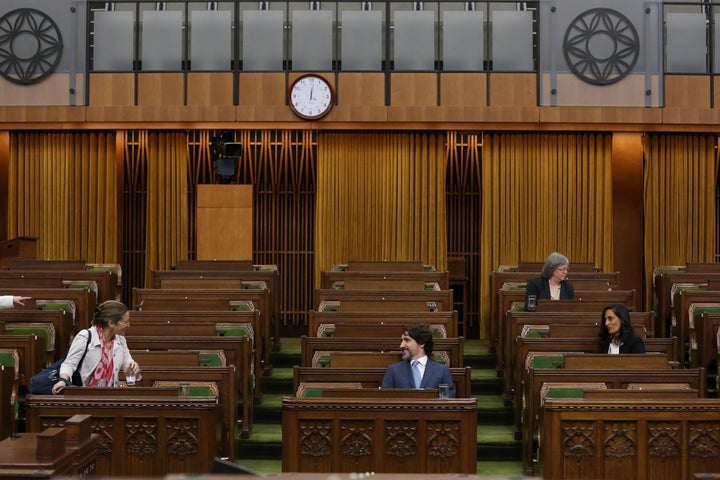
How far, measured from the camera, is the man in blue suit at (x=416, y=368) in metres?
6.62

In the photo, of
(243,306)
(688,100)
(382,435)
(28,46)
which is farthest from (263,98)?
(382,435)

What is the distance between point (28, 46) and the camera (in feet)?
39.9

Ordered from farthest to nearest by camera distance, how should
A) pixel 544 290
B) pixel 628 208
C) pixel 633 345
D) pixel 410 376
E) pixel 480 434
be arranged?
pixel 628 208 → pixel 544 290 → pixel 480 434 → pixel 633 345 → pixel 410 376

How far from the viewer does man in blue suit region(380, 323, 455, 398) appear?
21.7 feet

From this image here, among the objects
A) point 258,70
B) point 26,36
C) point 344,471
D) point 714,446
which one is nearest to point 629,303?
point 714,446

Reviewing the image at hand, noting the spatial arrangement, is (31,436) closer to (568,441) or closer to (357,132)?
(568,441)

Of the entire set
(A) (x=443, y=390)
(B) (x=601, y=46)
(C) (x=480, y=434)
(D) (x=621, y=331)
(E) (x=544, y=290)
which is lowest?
(C) (x=480, y=434)

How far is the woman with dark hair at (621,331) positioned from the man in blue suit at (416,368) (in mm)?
1359

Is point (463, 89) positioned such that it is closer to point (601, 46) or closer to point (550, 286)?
point (601, 46)

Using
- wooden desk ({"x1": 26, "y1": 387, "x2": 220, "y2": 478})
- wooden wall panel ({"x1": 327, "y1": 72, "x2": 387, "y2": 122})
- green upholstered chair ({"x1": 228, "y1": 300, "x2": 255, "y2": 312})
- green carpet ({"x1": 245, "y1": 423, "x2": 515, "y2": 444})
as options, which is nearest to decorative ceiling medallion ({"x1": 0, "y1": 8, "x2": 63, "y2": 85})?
wooden wall panel ({"x1": 327, "y1": 72, "x2": 387, "y2": 122})

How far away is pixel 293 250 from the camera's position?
12.8 m

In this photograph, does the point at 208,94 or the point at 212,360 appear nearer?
the point at 212,360

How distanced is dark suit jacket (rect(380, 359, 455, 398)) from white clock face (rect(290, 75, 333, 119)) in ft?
18.3

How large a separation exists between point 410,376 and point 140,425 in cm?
165
